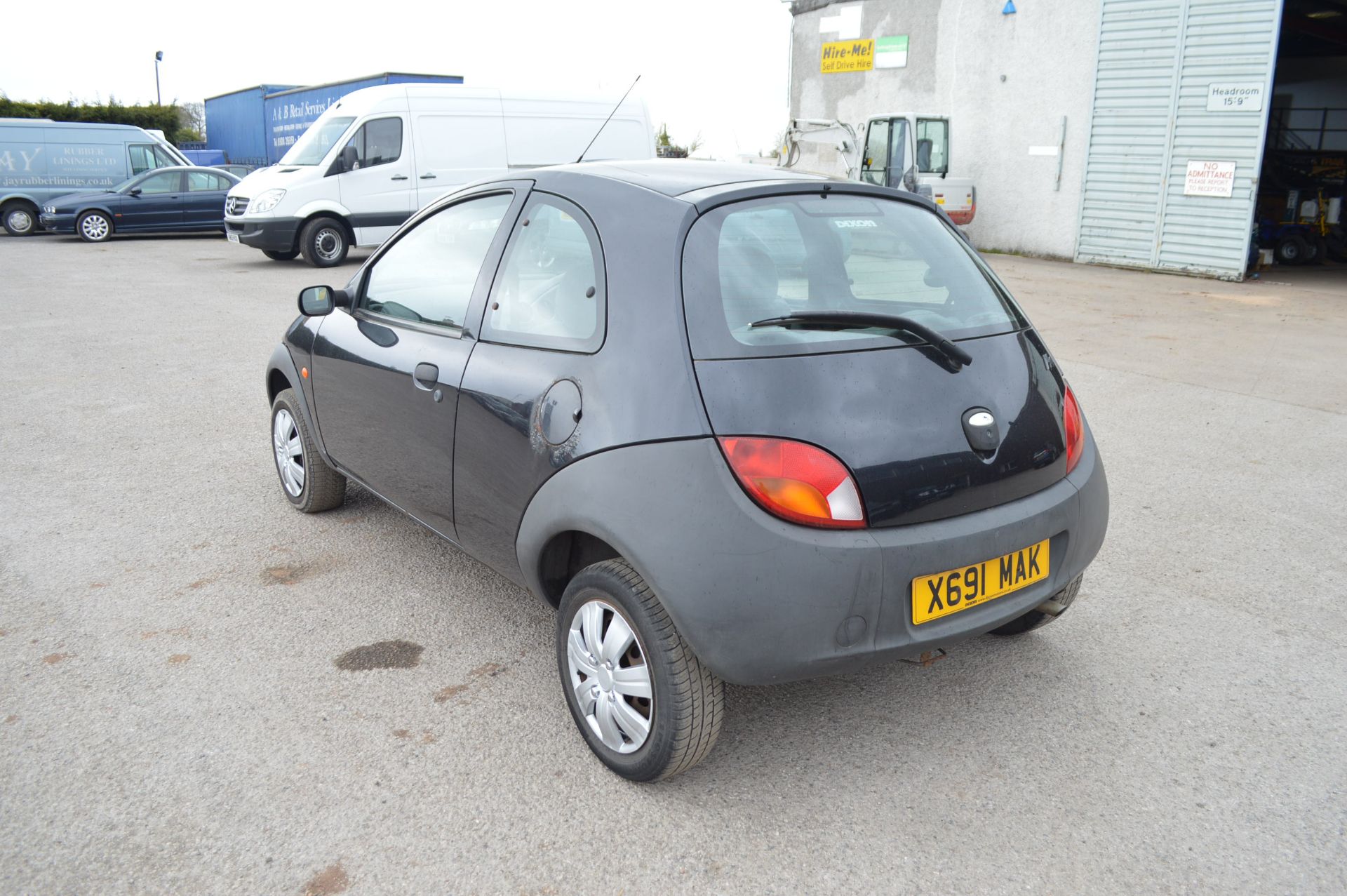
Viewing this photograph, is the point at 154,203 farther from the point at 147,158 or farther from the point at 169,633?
the point at 169,633

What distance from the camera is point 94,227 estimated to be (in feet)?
64.4

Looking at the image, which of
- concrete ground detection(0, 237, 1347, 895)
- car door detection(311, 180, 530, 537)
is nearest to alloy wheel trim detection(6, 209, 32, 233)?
concrete ground detection(0, 237, 1347, 895)

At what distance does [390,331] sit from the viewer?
147 inches

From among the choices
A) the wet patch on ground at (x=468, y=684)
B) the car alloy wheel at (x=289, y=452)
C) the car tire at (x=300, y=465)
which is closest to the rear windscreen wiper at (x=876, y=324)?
the wet patch on ground at (x=468, y=684)

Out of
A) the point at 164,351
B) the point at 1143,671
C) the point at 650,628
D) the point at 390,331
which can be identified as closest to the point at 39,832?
the point at 650,628

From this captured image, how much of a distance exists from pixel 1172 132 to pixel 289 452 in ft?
51.3

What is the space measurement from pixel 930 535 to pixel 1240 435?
189 inches

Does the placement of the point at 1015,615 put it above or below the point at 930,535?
below

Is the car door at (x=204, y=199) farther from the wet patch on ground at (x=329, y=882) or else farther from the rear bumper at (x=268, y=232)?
the wet patch on ground at (x=329, y=882)

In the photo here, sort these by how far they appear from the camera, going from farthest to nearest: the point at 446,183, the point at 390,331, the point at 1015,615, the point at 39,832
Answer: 1. the point at 446,183
2. the point at 390,331
3. the point at 1015,615
4. the point at 39,832

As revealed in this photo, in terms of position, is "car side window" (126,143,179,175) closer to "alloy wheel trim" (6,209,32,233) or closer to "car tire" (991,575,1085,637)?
"alloy wheel trim" (6,209,32,233)

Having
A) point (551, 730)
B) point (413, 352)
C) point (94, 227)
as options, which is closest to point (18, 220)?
point (94, 227)

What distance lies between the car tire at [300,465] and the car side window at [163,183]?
57.7ft

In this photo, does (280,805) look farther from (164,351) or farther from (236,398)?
(164,351)
